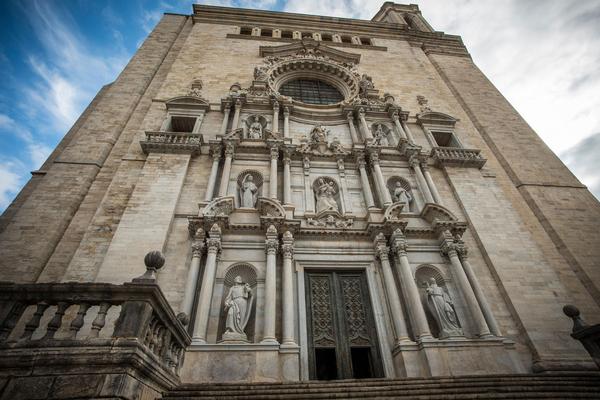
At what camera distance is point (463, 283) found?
8.69 m

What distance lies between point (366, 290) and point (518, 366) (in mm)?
3879

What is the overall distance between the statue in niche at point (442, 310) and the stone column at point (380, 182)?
9.52ft

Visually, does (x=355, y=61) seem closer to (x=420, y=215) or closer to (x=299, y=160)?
(x=299, y=160)

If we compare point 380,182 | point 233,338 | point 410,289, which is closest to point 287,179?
point 380,182

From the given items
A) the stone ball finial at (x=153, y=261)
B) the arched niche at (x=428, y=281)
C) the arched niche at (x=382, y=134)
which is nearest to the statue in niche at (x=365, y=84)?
the arched niche at (x=382, y=134)

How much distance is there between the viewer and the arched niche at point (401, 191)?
11031 millimetres

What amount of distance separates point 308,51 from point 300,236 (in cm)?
1279

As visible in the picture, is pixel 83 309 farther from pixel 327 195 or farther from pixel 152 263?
pixel 327 195

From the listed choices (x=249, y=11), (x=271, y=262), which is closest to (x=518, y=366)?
(x=271, y=262)

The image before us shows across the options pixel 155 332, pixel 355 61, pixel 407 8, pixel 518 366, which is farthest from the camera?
pixel 407 8

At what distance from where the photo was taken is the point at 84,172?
1056cm

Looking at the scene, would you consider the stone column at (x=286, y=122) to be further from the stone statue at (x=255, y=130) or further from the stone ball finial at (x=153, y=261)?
the stone ball finial at (x=153, y=261)

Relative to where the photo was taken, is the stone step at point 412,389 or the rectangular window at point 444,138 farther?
the rectangular window at point 444,138

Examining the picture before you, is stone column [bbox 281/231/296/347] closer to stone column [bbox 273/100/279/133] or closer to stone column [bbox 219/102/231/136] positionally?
stone column [bbox 273/100/279/133]
